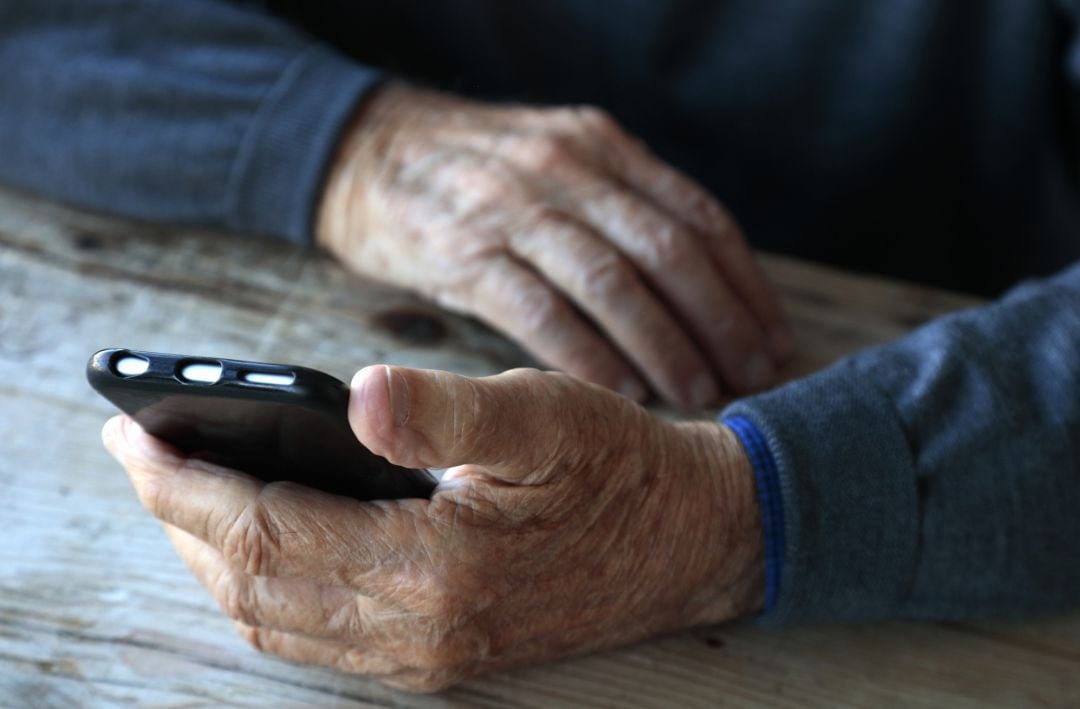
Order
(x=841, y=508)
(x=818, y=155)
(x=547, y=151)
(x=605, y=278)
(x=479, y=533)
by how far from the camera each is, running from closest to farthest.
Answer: (x=479, y=533) < (x=841, y=508) < (x=605, y=278) < (x=547, y=151) < (x=818, y=155)

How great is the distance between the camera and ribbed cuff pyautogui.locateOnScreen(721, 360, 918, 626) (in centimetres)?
76

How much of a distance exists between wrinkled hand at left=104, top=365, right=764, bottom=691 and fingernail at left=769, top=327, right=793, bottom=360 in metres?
0.27

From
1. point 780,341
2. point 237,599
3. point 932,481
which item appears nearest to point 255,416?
point 237,599

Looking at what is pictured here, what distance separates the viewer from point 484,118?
1149mm

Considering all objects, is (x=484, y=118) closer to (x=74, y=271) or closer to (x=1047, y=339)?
(x=74, y=271)

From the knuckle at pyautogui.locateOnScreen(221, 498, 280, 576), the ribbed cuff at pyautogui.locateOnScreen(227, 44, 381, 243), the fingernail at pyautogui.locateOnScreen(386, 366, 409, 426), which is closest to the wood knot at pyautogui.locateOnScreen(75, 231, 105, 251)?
the ribbed cuff at pyautogui.locateOnScreen(227, 44, 381, 243)

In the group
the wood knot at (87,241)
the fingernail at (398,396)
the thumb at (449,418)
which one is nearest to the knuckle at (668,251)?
the thumb at (449,418)

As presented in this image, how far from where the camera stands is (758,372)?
1.01 metres

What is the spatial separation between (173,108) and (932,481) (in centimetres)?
85

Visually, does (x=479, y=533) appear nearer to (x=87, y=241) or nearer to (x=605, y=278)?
(x=605, y=278)

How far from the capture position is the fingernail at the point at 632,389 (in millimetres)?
976

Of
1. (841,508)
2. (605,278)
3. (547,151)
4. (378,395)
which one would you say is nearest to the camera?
(378,395)

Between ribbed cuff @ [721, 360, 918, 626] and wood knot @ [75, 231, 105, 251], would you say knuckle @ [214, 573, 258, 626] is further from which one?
wood knot @ [75, 231, 105, 251]

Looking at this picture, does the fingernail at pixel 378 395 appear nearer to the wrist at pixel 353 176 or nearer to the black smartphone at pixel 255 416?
the black smartphone at pixel 255 416
